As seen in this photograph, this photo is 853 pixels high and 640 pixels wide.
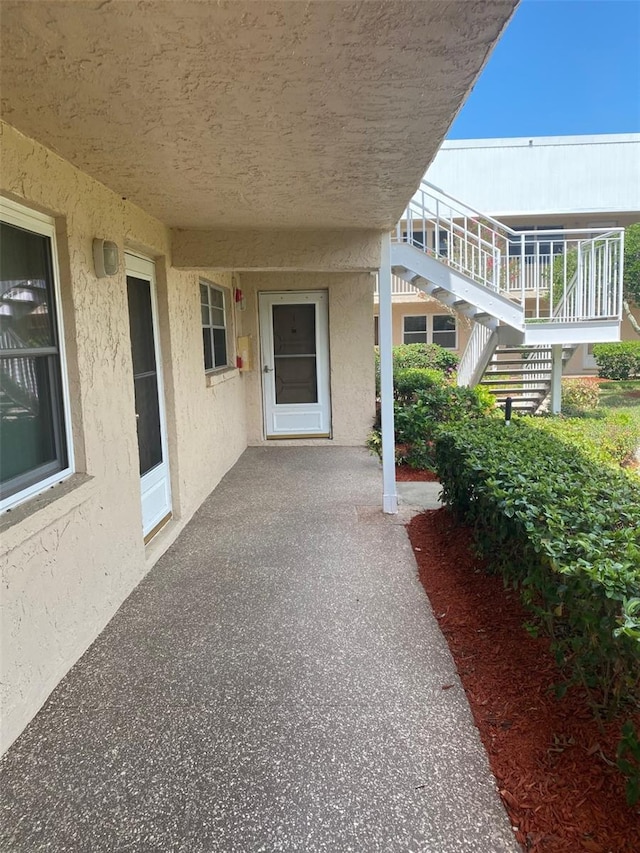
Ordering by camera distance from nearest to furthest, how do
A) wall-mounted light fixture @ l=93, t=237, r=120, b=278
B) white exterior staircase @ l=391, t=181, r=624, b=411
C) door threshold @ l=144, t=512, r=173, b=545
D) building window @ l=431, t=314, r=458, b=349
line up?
1. wall-mounted light fixture @ l=93, t=237, r=120, b=278
2. door threshold @ l=144, t=512, r=173, b=545
3. white exterior staircase @ l=391, t=181, r=624, b=411
4. building window @ l=431, t=314, r=458, b=349

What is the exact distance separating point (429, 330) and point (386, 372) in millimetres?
13120

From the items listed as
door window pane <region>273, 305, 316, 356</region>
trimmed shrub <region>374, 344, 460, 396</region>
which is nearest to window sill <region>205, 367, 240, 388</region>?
door window pane <region>273, 305, 316, 356</region>

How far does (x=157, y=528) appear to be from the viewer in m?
4.62

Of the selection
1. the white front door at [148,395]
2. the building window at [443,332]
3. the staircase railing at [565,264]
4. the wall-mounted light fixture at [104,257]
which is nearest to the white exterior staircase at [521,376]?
the staircase railing at [565,264]

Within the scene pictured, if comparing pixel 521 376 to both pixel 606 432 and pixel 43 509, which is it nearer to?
pixel 606 432

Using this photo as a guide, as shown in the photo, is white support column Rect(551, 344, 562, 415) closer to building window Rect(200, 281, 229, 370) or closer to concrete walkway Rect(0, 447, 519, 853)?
building window Rect(200, 281, 229, 370)

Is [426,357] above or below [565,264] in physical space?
below

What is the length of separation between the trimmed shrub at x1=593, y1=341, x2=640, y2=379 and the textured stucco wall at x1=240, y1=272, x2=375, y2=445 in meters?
10.6

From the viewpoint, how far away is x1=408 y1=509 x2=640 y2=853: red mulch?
1845mm

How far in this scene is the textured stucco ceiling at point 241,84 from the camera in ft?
5.89

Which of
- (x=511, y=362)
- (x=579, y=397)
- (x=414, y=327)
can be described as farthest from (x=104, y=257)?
(x=414, y=327)

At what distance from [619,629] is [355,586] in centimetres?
212

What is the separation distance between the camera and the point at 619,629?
185 centimetres

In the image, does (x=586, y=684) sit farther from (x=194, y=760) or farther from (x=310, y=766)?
(x=194, y=760)
